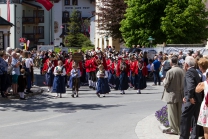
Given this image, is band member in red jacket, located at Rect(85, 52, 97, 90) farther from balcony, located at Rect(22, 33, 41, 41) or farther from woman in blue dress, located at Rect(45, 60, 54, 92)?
balcony, located at Rect(22, 33, 41, 41)

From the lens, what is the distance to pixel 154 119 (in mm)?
14359

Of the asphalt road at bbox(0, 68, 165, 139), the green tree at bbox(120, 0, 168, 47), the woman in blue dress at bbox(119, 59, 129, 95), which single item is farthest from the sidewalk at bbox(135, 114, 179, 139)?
the green tree at bbox(120, 0, 168, 47)

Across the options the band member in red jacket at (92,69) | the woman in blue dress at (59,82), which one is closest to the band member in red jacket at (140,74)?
the band member in red jacket at (92,69)

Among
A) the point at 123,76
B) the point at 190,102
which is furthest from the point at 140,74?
the point at 190,102

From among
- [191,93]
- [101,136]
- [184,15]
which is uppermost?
[184,15]

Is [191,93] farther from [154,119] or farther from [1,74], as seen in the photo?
[1,74]

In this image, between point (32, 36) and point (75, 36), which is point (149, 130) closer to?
point (32, 36)

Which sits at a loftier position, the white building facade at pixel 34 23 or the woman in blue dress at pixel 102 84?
the white building facade at pixel 34 23

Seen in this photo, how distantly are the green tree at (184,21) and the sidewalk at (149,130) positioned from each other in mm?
24768

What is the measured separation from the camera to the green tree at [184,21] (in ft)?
127

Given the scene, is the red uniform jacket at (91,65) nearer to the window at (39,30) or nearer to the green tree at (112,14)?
the green tree at (112,14)

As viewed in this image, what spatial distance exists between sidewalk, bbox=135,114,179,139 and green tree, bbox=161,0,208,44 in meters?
24.8

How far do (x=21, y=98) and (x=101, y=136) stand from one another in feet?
29.0

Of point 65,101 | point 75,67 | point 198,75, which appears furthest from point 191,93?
point 75,67
